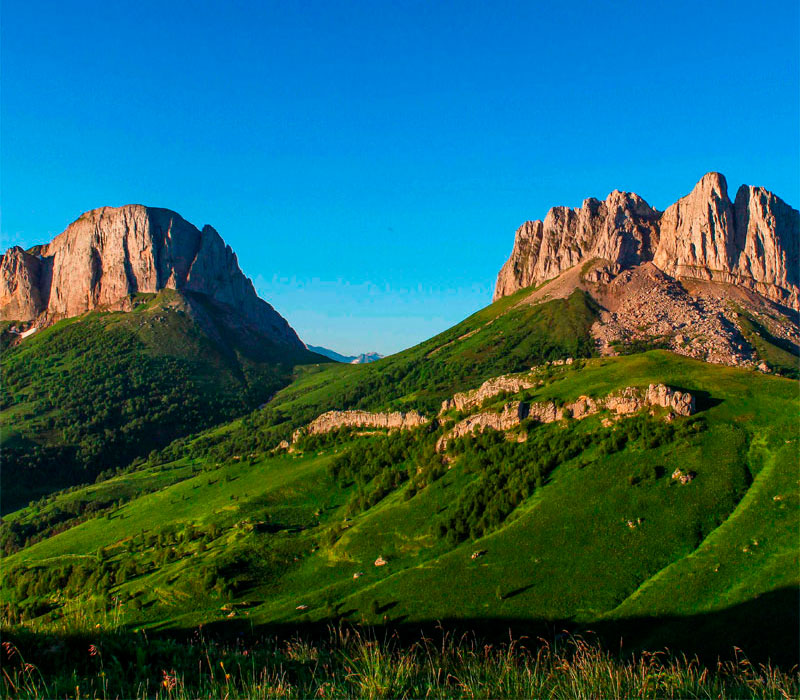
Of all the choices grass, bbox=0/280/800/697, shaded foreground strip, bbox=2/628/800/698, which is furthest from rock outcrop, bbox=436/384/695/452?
shaded foreground strip, bbox=2/628/800/698

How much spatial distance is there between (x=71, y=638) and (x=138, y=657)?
2162 millimetres

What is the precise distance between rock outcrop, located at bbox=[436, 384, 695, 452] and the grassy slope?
14.4 feet

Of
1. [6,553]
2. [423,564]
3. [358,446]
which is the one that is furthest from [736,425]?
[6,553]

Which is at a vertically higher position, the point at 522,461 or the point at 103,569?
the point at 522,461

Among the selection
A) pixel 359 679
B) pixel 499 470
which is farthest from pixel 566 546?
pixel 359 679

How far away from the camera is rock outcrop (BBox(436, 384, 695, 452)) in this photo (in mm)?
88125

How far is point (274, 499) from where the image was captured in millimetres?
113375

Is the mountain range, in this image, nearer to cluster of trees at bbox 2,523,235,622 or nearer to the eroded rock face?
cluster of trees at bbox 2,523,235,622

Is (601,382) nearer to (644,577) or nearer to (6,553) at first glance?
(644,577)

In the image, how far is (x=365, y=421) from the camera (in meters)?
150

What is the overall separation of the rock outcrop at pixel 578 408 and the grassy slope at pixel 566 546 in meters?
4.38

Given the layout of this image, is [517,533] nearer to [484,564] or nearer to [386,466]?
[484,564]

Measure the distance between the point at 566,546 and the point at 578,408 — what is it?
40044 millimetres

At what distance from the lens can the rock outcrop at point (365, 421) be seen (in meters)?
135
